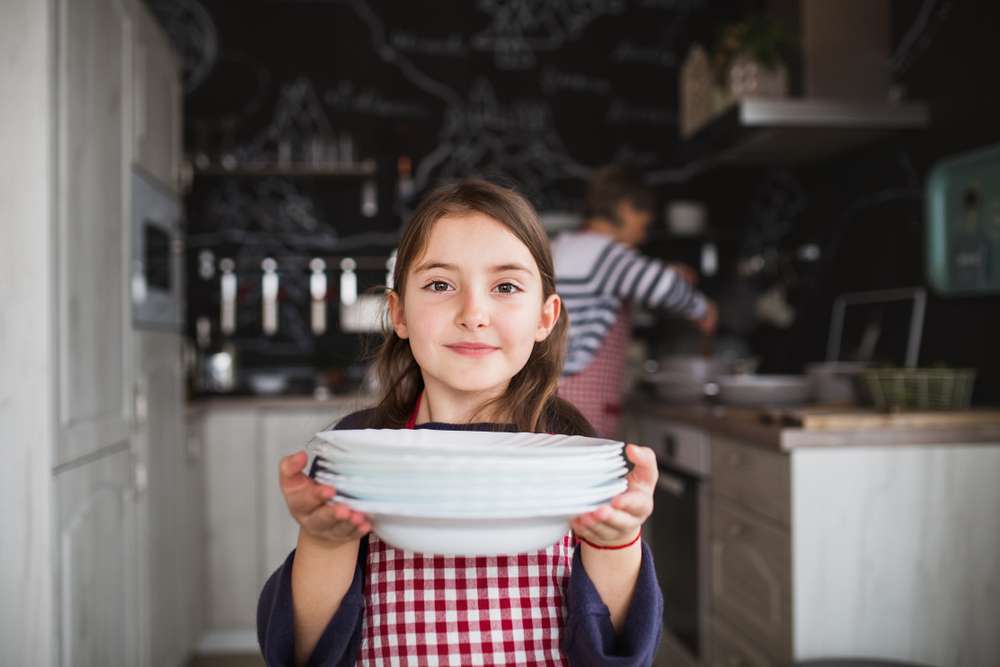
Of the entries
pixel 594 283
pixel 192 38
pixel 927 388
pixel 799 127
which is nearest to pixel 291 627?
pixel 927 388

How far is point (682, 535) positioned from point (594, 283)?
72 centimetres

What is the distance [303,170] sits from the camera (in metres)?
3.40

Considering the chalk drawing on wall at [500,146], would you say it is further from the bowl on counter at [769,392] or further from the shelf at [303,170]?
the bowl on counter at [769,392]

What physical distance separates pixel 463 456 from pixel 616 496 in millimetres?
150

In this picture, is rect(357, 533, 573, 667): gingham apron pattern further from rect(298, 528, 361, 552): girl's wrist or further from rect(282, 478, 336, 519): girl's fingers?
rect(282, 478, 336, 519): girl's fingers

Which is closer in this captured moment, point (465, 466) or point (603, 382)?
point (465, 466)

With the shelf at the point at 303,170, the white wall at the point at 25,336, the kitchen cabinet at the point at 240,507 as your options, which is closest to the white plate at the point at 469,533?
→ the white wall at the point at 25,336

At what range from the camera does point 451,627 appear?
90 centimetres

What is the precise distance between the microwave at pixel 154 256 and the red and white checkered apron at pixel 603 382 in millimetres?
1106

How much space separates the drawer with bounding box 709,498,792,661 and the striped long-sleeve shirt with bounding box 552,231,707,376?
0.52 meters

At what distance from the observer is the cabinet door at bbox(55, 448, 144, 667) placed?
169cm

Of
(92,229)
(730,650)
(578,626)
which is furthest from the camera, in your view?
(730,650)

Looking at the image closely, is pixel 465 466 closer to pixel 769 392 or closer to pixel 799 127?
pixel 769 392

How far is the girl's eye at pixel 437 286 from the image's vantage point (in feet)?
2.93
